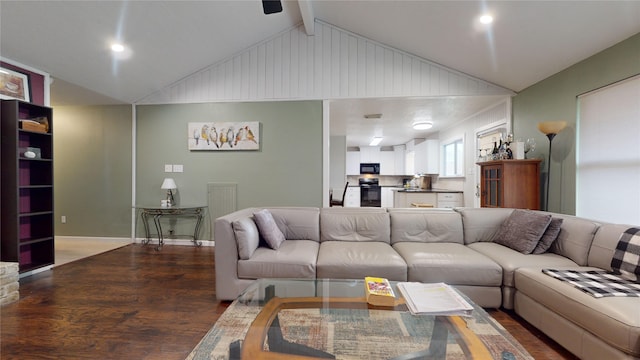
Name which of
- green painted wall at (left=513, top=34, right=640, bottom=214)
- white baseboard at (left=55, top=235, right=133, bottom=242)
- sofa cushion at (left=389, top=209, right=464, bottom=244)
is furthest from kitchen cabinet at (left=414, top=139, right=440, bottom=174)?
white baseboard at (left=55, top=235, right=133, bottom=242)

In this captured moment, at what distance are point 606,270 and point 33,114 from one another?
18.8ft

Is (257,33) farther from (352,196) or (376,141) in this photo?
(352,196)

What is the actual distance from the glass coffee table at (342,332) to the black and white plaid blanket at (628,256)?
3.91 ft

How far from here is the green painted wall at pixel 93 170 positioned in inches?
171

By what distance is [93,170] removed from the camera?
4402 mm

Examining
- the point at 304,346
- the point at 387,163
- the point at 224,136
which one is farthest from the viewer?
the point at 387,163

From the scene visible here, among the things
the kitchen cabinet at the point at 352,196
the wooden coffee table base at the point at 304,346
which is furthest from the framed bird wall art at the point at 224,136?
the kitchen cabinet at the point at 352,196

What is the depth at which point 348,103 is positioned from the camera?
163 inches

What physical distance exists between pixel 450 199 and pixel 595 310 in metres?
4.13

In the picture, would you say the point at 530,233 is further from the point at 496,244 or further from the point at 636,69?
the point at 636,69

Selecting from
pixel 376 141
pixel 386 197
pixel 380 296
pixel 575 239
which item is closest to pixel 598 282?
pixel 575 239

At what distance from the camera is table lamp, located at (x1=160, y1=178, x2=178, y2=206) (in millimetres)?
4055

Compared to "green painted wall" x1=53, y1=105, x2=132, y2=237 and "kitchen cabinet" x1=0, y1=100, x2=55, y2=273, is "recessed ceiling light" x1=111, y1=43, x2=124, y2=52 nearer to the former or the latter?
"kitchen cabinet" x1=0, y1=100, x2=55, y2=273

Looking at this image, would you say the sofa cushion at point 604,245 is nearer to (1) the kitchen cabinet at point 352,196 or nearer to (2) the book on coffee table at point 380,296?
(2) the book on coffee table at point 380,296
